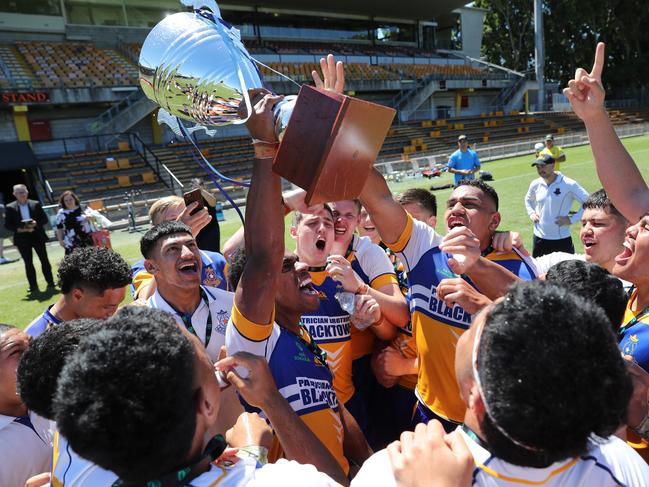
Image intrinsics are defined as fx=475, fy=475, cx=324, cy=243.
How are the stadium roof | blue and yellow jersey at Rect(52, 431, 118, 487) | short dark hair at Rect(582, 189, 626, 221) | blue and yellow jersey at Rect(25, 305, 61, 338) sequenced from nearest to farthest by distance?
1. blue and yellow jersey at Rect(52, 431, 118, 487)
2. blue and yellow jersey at Rect(25, 305, 61, 338)
3. short dark hair at Rect(582, 189, 626, 221)
4. the stadium roof

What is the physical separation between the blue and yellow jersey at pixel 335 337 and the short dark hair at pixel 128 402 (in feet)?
5.14

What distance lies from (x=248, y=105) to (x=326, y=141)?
51 centimetres

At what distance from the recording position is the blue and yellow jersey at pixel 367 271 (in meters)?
3.02

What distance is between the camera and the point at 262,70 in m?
17.8

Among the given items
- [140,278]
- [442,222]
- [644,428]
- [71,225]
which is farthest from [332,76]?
[442,222]

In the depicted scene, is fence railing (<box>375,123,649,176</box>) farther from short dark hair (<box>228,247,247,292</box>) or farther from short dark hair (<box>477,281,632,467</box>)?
short dark hair (<box>477,281,632,467</box>)

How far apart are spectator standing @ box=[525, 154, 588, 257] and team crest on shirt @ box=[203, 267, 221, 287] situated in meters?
4.97

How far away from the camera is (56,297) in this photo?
855cm

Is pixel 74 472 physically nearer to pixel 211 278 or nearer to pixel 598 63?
Answer: pixel 211 278

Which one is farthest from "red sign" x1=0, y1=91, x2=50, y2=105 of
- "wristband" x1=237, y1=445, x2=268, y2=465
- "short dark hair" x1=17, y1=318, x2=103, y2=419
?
"wristband" x1=237, y1=445, x2=268, y2=465

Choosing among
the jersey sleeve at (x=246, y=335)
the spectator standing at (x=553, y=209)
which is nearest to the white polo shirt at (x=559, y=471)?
the jersey sleeve at (x=246, y=335)

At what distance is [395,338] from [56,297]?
25.0ft

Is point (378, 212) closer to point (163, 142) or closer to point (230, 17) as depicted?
point (163, 142)

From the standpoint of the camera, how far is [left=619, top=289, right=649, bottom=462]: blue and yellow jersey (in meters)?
1.89
